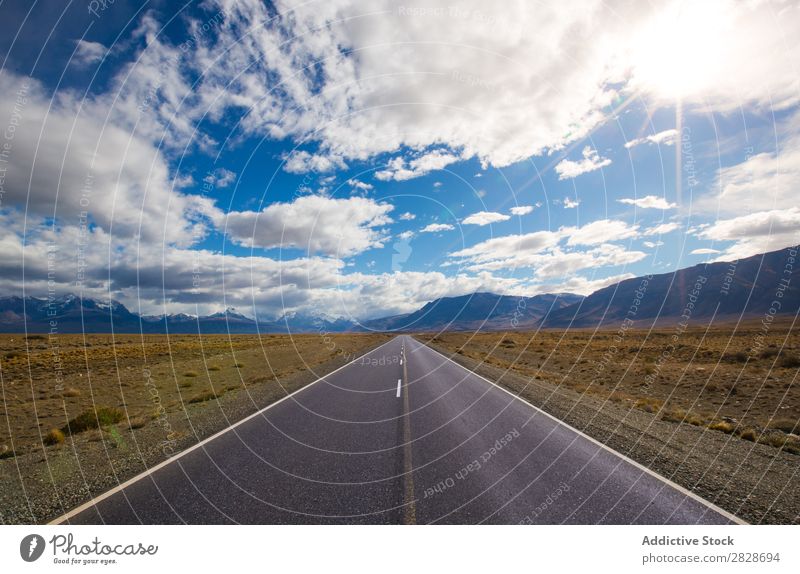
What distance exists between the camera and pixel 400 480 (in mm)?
5754

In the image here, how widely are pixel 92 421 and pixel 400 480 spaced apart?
10726 millimetres

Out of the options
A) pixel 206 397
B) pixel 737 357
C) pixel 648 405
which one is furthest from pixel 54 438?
pixel 737 357

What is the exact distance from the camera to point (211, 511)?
192 inches

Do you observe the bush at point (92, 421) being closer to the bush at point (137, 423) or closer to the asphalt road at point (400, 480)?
the bush at point (137, 423)

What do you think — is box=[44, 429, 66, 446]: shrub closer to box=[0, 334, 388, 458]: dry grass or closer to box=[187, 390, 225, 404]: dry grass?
box=[0, 334, 388, 458]: dry grass

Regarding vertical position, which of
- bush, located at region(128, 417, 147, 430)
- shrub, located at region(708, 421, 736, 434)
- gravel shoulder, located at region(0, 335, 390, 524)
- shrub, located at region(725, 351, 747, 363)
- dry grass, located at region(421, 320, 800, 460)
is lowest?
shrub, located at region(725, 351, 747, 363)

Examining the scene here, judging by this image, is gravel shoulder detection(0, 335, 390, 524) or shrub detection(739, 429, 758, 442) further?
shrub detection(739, 429, 758, 442)

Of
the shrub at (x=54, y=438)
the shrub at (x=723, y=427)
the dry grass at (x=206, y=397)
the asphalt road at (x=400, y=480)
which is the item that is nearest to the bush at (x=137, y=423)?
the shrub at (x=54, y=438)

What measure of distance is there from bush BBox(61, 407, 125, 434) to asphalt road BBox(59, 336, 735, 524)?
4911 millimetres

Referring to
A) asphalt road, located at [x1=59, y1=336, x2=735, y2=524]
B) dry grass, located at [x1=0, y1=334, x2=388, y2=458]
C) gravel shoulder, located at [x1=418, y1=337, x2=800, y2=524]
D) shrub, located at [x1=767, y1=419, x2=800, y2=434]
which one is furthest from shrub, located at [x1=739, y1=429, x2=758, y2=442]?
dry grass, located at [x1=0, y1=334, x2=388, y2=458]

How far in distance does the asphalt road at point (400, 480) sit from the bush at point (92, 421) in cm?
491

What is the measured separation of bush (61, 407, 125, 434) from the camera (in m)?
11.0

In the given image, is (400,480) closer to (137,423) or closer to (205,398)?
(137,423)
